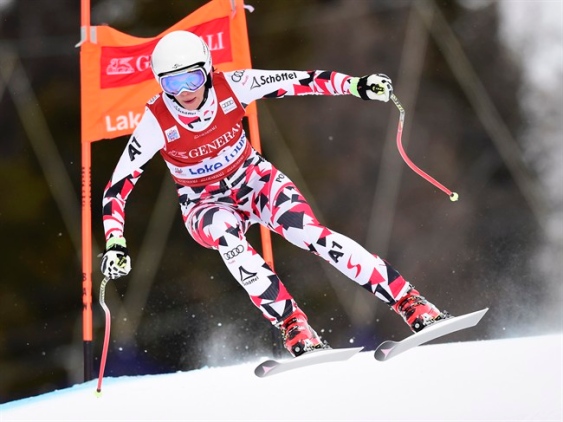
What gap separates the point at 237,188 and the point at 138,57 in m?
1.12

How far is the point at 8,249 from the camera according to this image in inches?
179

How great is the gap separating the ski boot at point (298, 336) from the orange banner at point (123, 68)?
1333mm

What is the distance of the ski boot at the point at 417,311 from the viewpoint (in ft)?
8.83

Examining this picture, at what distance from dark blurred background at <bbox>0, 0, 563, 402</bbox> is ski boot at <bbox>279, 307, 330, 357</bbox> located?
1.85 m

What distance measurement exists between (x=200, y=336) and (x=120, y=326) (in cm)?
47

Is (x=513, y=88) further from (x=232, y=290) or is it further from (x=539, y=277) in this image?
(x=232, y=290)


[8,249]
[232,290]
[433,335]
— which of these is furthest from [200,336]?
[433,335]

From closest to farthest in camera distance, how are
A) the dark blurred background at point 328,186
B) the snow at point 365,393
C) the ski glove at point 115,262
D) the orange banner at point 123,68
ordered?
1. the snow at point 365,393
2. the ski glove at point 115,262
3. the orange banner at point 123,68
4. the dark blurred background at point 328,186

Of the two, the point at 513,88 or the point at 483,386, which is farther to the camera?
the point at 513,88

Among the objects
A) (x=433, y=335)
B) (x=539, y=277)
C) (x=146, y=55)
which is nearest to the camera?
(x=433, y=335)

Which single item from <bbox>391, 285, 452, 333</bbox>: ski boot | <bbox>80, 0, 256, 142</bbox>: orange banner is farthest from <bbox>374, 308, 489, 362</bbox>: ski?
<bbox>80, 0, 256, 142</bbox>: orange banner

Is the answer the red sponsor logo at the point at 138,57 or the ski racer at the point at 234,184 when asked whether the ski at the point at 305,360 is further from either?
the red sponsor logo at the point at 138,57

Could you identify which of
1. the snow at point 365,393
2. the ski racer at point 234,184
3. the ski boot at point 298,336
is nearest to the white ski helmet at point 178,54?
the ski racer at point 234,184

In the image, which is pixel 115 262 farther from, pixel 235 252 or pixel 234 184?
pixel 234 184
